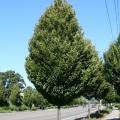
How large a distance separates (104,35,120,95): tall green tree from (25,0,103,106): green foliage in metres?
13.1

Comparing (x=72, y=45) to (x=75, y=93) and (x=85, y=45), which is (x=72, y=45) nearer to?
(x=85, y=45)

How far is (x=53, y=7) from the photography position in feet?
73.0

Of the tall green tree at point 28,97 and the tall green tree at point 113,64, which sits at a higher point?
the tall green tree at point 28,97

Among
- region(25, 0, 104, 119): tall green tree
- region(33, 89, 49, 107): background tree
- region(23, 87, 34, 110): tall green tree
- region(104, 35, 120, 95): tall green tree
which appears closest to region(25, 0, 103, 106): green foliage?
region(25, 0, 104, 119): tall green tree

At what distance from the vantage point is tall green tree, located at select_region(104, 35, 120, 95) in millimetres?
34969

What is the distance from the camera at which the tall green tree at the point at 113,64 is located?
35.0 meters

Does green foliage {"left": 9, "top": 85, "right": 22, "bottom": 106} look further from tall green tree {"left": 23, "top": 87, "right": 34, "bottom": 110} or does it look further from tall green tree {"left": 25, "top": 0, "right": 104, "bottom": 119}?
tall green tree {"left": 25, "top": 0, "right": 104, "bottom": 119}

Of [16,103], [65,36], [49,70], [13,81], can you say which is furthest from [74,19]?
[13,81]

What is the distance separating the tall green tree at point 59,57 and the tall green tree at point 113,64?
13.1 metres

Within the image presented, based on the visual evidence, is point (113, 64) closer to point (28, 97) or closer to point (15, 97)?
point (15, 97)

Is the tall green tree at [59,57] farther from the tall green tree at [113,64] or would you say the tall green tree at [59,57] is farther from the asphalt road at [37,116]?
the asphalt road at [37,116]

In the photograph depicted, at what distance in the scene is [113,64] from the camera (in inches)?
1390

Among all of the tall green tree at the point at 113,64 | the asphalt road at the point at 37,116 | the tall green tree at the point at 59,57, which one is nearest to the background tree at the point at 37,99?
the asphalt road at the point at 37,116

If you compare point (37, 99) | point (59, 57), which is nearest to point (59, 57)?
point (59, 57)
